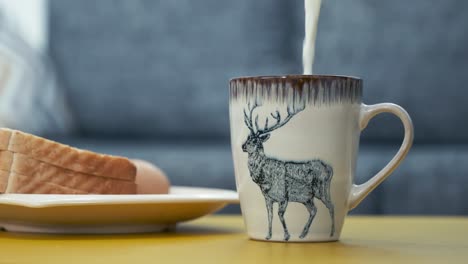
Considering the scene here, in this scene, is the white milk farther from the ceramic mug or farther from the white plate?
the white plate

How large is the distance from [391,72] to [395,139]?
0.57 ft

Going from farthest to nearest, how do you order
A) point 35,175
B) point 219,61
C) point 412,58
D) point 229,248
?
1. point 219,61
2. point 412,58
3. point 35,175
4. point 229,248

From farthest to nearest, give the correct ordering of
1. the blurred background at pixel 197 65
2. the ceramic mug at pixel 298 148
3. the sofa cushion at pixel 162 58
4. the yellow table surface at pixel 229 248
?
the sofa cushion at pixel 162 58 < the blurred background at pixel 197 65 < the ceramic mug at pixel 298 148 < the yellow table surface at pixel 229 248

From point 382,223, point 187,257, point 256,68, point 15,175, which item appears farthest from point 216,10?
point 187,257

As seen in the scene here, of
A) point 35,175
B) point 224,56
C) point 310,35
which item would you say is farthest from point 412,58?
point 35,175

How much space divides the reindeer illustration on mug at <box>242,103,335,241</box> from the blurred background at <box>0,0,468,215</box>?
1072 mm

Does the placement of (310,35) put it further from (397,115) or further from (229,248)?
(229,248)

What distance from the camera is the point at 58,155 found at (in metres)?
0.83

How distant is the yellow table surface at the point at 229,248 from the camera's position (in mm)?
621

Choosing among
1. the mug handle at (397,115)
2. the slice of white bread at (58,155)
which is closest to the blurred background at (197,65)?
the slice of white bread at (58,155)

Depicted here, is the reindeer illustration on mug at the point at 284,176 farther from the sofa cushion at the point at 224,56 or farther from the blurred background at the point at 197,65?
the sofa cushion at the point at 224,56

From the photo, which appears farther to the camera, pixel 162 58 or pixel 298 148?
pixel 162 58

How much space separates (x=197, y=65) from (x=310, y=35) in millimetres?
1347

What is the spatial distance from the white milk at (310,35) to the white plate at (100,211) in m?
0.17
